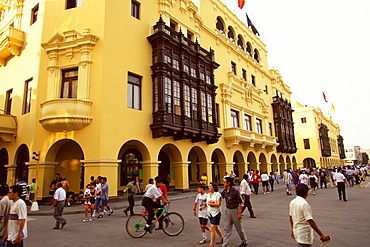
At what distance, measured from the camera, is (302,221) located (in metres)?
4.47

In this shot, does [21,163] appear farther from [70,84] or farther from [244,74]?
[244,74]

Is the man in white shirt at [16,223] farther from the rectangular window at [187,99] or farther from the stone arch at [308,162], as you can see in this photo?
the stone arch at [308,162]

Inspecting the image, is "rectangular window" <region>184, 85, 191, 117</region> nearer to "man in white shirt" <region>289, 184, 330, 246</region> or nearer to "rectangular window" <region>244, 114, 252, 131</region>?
"rectangular window" <region>244, 114, 252, 131</region>

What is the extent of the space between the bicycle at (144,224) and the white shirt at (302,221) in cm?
409

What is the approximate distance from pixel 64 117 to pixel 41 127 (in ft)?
8.69

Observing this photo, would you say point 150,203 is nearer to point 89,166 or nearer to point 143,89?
point 89,166

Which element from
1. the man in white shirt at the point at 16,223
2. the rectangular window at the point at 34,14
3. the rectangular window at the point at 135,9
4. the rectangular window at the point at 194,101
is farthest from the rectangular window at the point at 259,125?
the man in white shirt at the point at 16,223

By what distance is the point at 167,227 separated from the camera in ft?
26.7

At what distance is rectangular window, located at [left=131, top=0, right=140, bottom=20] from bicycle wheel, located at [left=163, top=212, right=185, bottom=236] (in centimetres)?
1567

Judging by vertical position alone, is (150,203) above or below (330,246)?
above

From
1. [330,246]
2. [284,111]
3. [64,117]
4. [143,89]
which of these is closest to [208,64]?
[143,89]

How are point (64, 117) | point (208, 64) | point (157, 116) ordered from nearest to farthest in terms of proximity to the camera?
point (64, 117) → point (157, 116) → point (208, 64)

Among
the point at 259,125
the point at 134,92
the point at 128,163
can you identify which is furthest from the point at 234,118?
the point at 134,92

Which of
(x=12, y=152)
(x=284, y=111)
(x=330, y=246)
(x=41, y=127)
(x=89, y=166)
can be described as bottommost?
(x=330, y=246)
